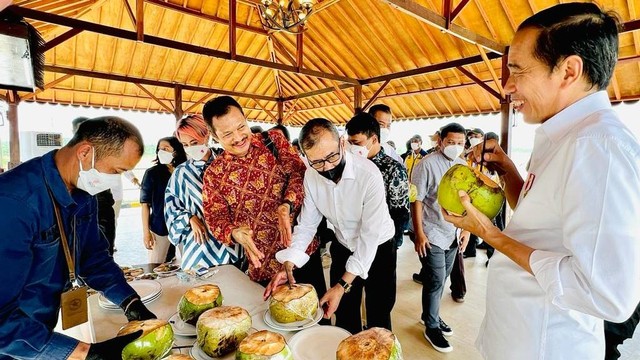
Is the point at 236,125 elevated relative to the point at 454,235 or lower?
elevated

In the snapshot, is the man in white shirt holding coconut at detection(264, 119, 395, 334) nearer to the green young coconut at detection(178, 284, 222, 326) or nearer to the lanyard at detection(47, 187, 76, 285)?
the green young coconut at detection(178, 284, 222, 326)

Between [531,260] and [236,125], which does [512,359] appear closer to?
[531,260]

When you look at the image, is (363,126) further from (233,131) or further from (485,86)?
(485,86)

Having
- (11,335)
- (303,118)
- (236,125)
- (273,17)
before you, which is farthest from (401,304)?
(303,118)

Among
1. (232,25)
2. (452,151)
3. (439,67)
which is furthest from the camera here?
(439,67)

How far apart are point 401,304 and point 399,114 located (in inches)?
385

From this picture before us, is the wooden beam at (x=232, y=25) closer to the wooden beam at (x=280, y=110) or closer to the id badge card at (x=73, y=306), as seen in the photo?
the id badge card at (x=73, y=306)

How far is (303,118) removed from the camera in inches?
681

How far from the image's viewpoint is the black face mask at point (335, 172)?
1.71 metres

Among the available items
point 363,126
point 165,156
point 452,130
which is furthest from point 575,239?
point 165,156

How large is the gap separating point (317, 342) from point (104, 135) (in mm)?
1086

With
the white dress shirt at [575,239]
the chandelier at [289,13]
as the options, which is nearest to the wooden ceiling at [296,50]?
the chandelier at [289,13]

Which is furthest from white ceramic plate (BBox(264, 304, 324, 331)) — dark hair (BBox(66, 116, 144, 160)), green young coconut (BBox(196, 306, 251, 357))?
dark hair (BBox(66, 116, 144, 160))

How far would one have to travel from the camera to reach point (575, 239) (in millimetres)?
750
